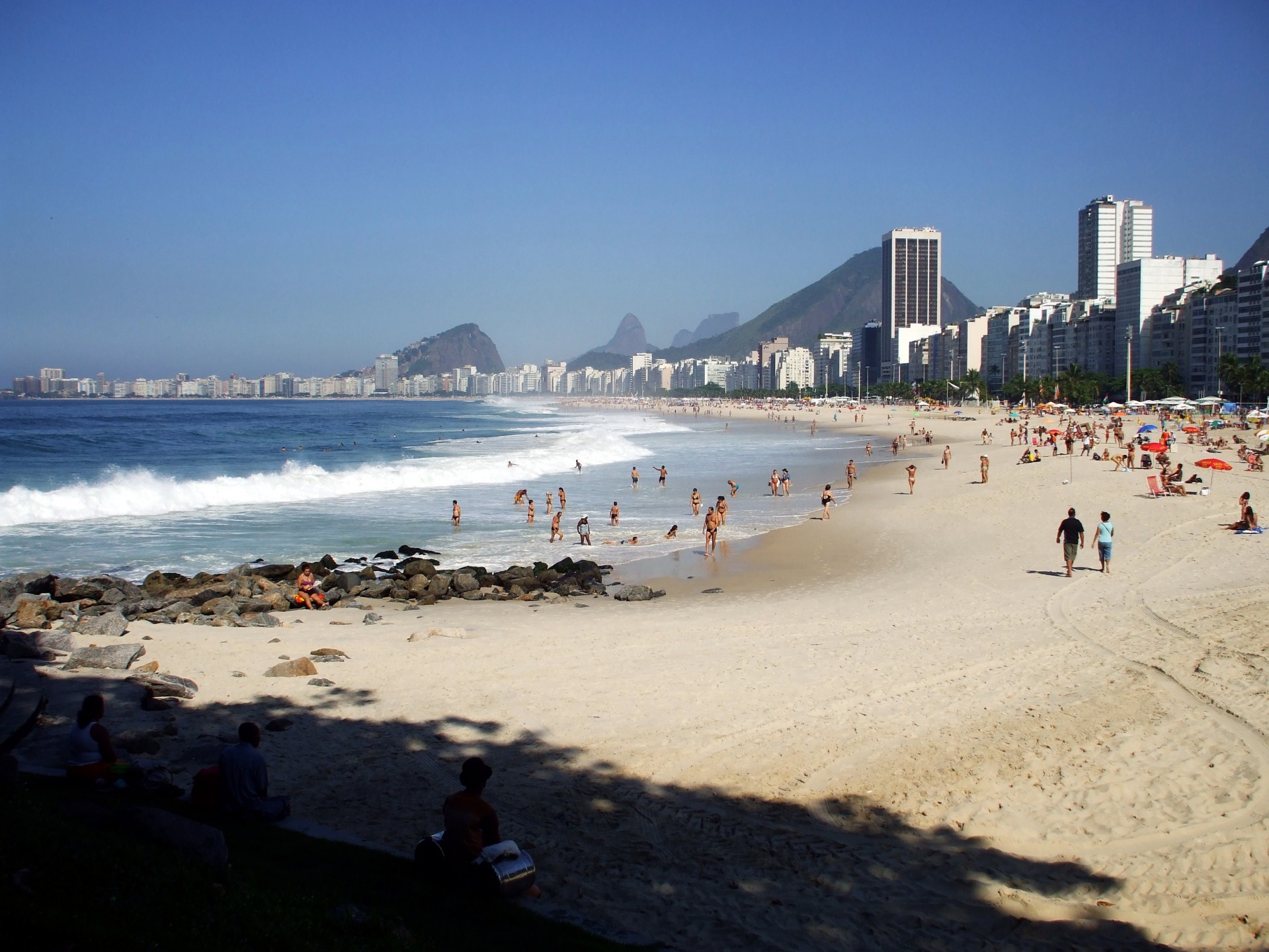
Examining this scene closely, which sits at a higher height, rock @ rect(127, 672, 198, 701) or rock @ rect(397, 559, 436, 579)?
rock @ rect(127, 672, 198, 701)

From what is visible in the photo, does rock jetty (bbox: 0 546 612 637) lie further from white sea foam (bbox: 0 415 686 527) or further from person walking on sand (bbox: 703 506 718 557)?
white sea foam (bbox: 0 415 686 527)

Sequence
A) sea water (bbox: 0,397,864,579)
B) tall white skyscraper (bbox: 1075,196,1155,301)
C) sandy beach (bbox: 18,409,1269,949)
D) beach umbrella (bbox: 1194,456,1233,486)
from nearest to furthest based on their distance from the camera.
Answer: sandy beach (bbox: 18,409,1269,949)
sea water (bbox: 0,397,864,579)
beach umbrella (bbox: 1194,456,1233,486)
tall white skyscraper (bbox: 1075,196,1155,301)

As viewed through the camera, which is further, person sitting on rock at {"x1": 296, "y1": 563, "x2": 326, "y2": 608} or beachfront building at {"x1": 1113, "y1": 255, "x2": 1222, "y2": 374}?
beachfront building at {"x1": 1113, "y1": 255, "x2": 1222, "y2": 374}

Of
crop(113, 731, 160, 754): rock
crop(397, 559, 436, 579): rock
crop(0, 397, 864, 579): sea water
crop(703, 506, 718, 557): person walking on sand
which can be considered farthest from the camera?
crop(0, 397, 864, 579): sea water

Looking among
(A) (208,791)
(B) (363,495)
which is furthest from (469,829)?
(B) (363,495)

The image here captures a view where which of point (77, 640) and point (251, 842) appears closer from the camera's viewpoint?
point (251, 842)

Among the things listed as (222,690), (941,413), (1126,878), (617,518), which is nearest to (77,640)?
(222,690)

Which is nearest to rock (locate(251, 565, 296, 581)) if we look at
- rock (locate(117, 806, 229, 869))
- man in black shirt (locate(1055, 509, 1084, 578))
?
rock (locate(117, 806, 229, 869))

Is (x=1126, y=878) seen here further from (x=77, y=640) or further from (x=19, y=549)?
(x=19, y=549)
